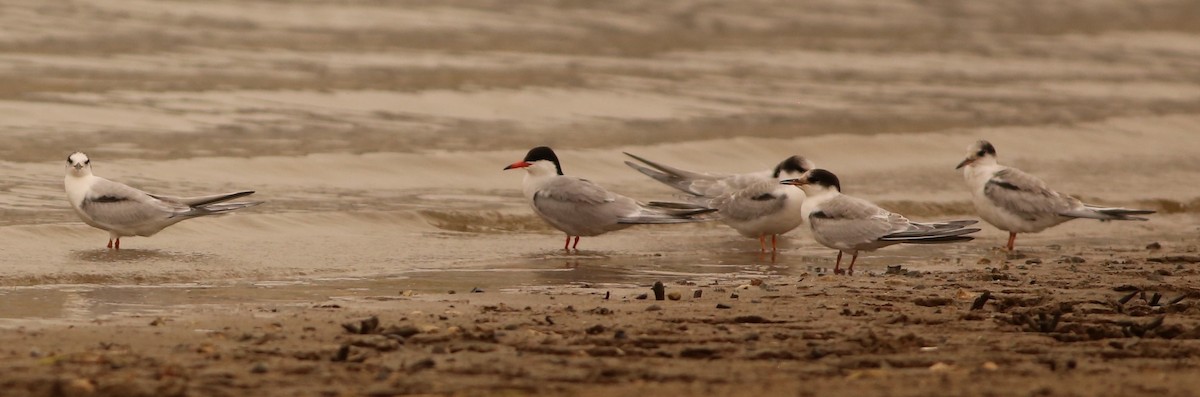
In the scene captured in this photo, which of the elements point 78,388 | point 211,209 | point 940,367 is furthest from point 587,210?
point 78,388

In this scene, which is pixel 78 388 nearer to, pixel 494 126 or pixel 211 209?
pixel 211 209

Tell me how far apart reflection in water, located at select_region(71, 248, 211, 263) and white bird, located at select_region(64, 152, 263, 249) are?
13 cm

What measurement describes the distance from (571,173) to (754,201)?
2.95 meters

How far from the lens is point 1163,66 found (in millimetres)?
19375

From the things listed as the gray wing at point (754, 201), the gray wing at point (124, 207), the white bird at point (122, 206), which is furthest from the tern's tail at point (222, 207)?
the gray wing at point (754, 201)

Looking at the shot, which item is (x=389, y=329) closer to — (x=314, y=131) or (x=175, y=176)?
(x=175, y=176)

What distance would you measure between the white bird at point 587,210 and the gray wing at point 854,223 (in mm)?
893

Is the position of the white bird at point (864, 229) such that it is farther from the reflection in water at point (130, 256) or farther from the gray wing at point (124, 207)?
the gray wing at point (124, 207)

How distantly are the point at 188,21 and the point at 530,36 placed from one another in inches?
134

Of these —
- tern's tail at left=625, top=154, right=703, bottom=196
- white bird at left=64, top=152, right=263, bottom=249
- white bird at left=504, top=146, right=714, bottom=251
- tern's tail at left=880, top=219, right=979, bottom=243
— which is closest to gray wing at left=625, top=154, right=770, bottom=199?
tern's tail at left=625, top=154, right=703, bottom=196

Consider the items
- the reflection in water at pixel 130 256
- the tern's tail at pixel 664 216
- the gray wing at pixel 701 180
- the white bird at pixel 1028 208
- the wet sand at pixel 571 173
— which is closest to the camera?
the wet sand at pixel 571 173

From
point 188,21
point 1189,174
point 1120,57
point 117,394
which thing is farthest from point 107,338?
point 1120,57

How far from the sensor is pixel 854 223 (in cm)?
812

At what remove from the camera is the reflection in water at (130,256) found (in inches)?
308
